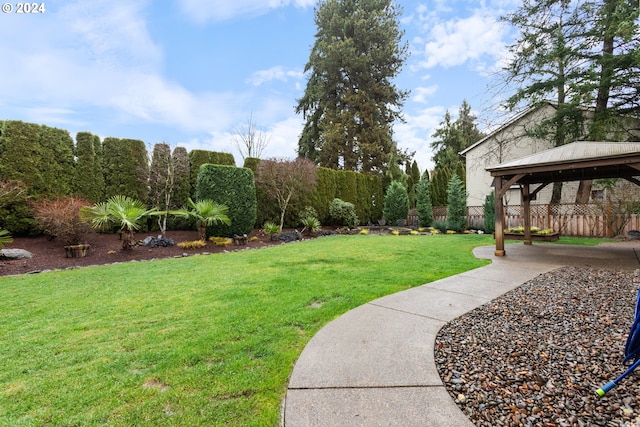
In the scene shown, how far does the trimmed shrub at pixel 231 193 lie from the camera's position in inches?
363

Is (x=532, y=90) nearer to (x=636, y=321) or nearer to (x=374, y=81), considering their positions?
(x=374, y=81)

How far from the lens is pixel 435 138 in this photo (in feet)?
99.0

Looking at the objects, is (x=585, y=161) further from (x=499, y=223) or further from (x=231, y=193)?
(x=231, y=193)

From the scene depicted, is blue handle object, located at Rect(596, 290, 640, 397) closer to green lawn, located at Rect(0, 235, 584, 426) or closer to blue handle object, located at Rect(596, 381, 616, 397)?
blue handle object, located at Rect(596, 381, 616, 397)

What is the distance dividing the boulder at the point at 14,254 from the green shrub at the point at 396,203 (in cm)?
1402

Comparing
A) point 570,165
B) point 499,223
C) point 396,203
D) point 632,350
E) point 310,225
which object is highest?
point 570,165

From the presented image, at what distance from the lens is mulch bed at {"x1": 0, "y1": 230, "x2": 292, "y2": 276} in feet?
19.4

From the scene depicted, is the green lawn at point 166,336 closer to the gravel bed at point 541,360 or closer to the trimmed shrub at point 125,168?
the gravel bed at point 541,360

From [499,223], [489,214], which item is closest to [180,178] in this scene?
[499,223]

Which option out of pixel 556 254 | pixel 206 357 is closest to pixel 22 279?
pixel 206 357

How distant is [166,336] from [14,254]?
6.40 m

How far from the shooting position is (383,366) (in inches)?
79.9

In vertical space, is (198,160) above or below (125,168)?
above
